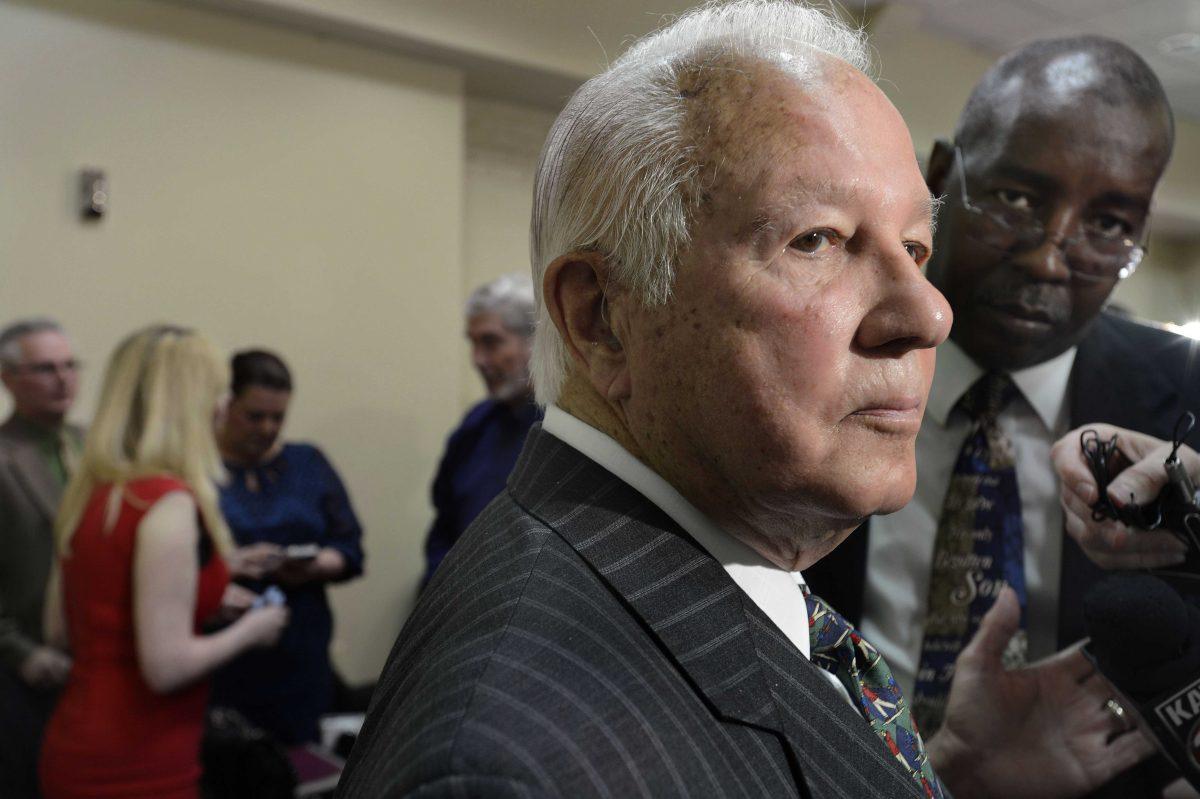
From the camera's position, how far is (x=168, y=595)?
2031mm

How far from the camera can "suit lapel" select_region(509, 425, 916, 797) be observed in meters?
0.74

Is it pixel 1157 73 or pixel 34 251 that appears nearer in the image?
pixel 1157 73

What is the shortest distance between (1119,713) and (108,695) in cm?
193

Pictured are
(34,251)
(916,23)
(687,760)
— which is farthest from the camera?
(34,251)

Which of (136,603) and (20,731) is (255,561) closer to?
(20,731)

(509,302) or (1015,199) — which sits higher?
(509,302)

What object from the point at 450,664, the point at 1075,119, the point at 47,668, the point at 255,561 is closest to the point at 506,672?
Answer: the point at 450,664

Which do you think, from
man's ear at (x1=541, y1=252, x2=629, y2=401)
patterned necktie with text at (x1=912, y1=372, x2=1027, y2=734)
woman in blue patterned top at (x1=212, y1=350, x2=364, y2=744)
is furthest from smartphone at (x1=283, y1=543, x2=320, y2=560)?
man's ear at (x1=541, y1=252, x2=629, y2=401)

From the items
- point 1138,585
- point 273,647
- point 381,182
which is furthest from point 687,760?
point 381,182

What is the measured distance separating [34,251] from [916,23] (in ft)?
9.95

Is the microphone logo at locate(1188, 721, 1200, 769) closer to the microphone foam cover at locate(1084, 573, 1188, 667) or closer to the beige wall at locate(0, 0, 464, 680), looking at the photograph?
the microphone foam cover at locate(1084, 573, 1188, 667)

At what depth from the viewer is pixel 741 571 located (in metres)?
0.88

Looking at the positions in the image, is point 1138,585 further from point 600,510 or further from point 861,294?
point 600,510

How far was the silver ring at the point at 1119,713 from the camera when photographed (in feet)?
3.30
